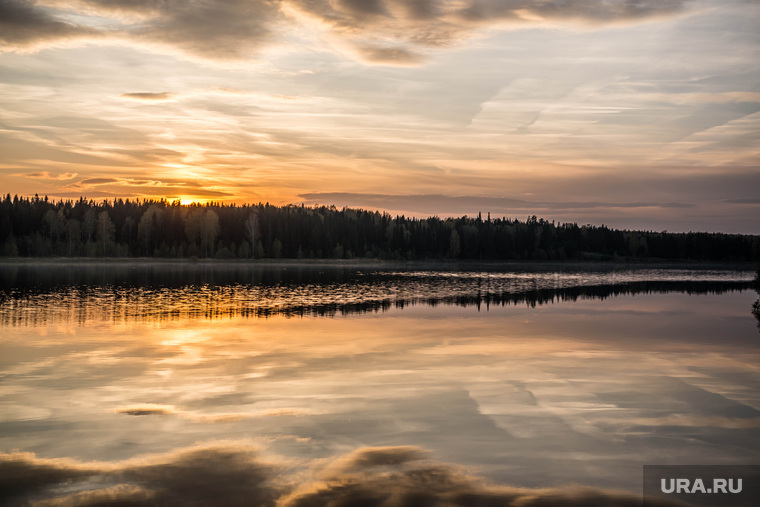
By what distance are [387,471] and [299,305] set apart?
103ft

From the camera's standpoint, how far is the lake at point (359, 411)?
923cm

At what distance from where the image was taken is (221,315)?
3416 cm

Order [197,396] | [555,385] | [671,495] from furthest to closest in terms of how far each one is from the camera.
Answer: [555,385] < [197,396] < [671,495]

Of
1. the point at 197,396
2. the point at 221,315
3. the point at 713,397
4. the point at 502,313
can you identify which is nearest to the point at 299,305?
the point at 221,315

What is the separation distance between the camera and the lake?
30.3 feet

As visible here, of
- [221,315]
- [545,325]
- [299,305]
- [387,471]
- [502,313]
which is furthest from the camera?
[299,305]

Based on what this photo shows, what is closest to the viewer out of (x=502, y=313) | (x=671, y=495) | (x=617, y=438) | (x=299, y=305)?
(x=671, y=495)

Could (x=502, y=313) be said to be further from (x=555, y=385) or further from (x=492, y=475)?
(x=492, y=475)

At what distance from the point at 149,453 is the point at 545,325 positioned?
24656 millimetres

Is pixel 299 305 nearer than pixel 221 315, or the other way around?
pixel 221 315

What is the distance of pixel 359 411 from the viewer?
13.5 m

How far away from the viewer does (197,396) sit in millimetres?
14898

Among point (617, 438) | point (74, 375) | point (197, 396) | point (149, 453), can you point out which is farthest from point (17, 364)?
point (617, 438)

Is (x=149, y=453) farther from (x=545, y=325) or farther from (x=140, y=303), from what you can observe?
(x=140, y=303)
